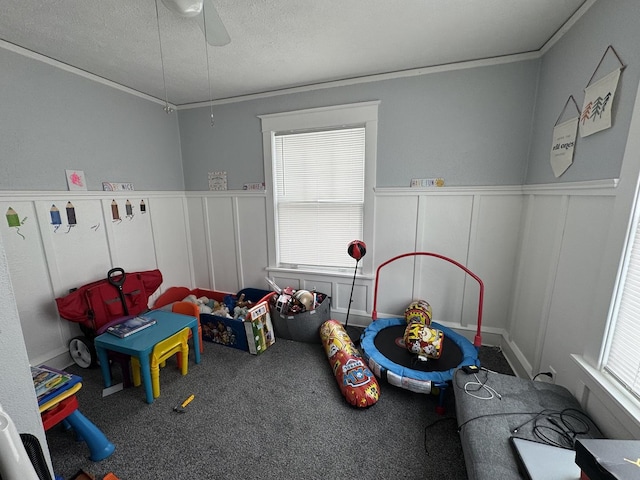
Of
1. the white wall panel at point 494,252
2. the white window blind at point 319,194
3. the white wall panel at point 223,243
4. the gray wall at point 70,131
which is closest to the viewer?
the gray wall at point 70,131

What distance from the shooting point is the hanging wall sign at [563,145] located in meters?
1.59

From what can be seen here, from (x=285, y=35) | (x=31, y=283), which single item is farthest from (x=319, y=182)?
(x=31, y=283)

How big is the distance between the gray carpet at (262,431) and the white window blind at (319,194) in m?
1.27

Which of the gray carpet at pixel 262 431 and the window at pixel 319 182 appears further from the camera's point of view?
the window at pixel 319 182

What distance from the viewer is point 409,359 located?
199cm

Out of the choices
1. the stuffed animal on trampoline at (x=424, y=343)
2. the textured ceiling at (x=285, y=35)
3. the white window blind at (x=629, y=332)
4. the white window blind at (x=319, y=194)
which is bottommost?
the stuffed animal on trampoline at (x=424, y=343)

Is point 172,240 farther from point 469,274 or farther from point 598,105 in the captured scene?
point 598,105

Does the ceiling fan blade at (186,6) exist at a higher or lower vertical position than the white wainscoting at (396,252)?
higher

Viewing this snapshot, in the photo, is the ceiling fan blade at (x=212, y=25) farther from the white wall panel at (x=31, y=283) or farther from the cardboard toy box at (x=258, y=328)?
the cardboard toy box at (x=258, y=328)

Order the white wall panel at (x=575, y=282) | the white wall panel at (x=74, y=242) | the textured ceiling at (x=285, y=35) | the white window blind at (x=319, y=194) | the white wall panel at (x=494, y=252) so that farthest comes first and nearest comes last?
1. the white window blind at (x=319, y=194)
2. the white wall panel at (x=494, y=252)
3. the white wall panel at (x=74, y=242)
4. the textured ceiling at (x=285, y=35)
5. the white wall panel at (x=575, y=282)

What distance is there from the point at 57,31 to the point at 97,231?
1506 mm

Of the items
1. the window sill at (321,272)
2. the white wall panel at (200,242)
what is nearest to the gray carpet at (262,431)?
the window sill at (321,272)

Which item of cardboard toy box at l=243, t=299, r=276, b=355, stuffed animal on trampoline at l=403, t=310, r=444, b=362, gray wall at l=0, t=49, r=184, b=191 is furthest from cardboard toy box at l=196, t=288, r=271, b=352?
gray wall at l=0, t=49, r=184, b=191

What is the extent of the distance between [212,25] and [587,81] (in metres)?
2.15
